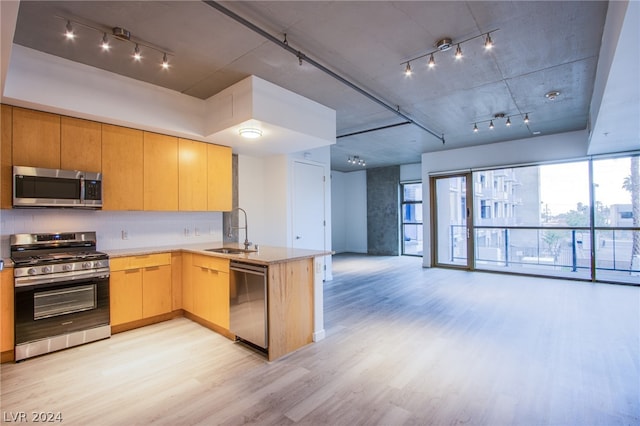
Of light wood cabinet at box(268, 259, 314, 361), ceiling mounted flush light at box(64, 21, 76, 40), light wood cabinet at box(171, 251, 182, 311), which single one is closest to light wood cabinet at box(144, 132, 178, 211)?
light wood cabinet at box(171, 251, 182, 311)

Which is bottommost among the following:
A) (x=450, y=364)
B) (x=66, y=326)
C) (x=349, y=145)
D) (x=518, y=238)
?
(x=450, y=364)

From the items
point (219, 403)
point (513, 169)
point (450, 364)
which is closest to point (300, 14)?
point (219, 403)

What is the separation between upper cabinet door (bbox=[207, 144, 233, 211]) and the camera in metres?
4.46

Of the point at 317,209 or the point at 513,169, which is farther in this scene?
the point at 513,169

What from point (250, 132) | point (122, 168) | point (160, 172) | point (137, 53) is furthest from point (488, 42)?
point (122, 168)

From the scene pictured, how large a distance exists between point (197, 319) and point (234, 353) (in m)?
1.10

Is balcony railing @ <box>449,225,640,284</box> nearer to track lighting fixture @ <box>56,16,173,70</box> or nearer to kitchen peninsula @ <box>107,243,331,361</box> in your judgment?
kitchen peninsula @ <box>107,243,331,361</box>

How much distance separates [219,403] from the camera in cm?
221

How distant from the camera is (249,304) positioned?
121 inches

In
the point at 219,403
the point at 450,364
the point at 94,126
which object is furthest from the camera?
the point at 94,126

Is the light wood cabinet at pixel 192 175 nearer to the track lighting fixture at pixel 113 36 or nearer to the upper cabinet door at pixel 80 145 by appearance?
the upper cabinet door at pixel 80 145

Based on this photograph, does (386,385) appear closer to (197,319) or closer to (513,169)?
(197,319)

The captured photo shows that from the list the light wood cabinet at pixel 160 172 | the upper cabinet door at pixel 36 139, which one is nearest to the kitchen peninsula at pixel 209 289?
the light wood cabinet at pixel 160 172

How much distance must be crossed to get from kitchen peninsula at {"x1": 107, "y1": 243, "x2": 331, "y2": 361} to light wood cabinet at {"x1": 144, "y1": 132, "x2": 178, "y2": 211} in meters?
0.60
